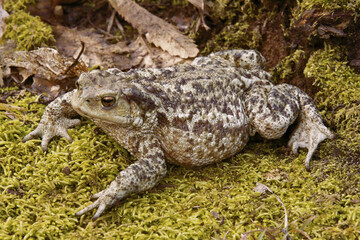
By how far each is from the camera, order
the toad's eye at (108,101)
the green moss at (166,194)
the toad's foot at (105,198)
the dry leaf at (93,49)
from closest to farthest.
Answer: the green moss at (166,194) → the toad's foot at (105,198) → the toad's eye at (108,101) → the dry leaf at (93,49)

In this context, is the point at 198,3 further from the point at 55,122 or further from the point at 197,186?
the point at 197,186

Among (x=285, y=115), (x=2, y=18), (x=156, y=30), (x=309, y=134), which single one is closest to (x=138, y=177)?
(x=285, y=115)

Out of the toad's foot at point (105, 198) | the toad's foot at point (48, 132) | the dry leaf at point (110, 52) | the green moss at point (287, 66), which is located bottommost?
the toad's foot at point (48, 132)

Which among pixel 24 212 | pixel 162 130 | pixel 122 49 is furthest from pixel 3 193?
pixel 122 49

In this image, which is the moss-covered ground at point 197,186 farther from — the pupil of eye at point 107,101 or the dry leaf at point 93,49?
the dry leaf at point 93,49

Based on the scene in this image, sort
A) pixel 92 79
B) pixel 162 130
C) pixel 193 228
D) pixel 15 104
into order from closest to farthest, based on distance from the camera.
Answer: pixel 193 228 → pixel 92 79 → pixel 162 130 → pixel 15 104

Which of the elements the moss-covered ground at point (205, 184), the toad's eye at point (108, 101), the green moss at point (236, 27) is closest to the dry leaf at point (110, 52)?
the moss-covered ground at point (205, 184)

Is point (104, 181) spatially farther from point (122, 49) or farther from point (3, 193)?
point (122, 49)
